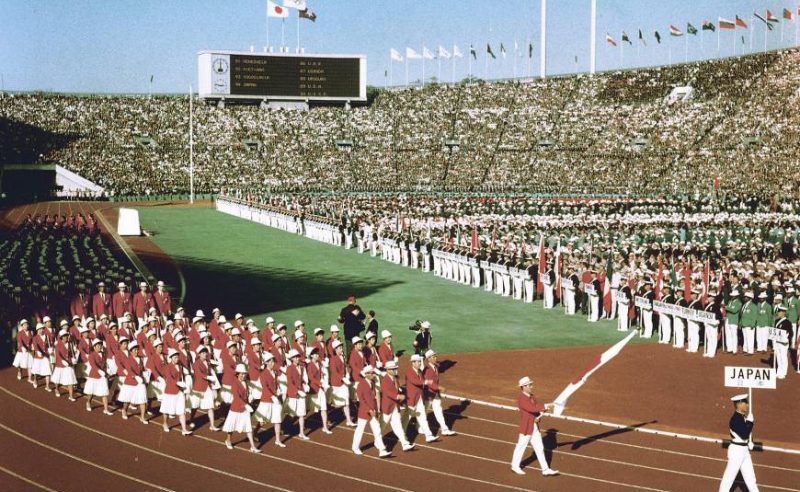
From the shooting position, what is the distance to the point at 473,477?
1203 centimetres

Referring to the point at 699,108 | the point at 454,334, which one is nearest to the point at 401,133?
the point at 699,108

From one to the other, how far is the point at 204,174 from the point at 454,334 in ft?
192

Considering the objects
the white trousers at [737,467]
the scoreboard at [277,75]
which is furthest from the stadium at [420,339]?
the scoreboard at [277,75]

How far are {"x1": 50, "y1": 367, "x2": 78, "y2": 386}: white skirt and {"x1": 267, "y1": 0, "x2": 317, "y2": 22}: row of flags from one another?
6599 centimetres

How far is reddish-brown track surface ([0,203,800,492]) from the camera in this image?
1193 centimetres

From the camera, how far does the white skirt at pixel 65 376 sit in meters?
16.0

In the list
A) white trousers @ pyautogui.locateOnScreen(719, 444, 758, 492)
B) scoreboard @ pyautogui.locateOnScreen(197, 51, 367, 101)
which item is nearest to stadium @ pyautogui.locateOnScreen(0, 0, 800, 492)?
white trousers @ pyautogui.locateOnScreen(719, 444, 758, 492)

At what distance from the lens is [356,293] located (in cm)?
2825

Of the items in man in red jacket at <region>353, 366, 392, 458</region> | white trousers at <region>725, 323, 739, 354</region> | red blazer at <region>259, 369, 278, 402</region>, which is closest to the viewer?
man in red jacket at <region>353, 366, 392, 458</region>

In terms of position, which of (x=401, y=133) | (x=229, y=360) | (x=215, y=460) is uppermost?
(x=401, y=133)

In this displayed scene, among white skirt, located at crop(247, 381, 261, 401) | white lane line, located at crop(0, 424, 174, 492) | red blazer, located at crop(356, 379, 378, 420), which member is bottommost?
white lane line, located at crop(0, 424, 174, 492)

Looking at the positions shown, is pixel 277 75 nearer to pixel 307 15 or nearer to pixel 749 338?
pixel 307 15

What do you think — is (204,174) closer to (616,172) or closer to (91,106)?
(91,106)

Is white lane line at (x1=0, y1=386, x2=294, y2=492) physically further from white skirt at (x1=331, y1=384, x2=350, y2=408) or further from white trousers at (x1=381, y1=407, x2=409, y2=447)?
white skirt at (x1=331, y1=384, x2=350, y2=408)
